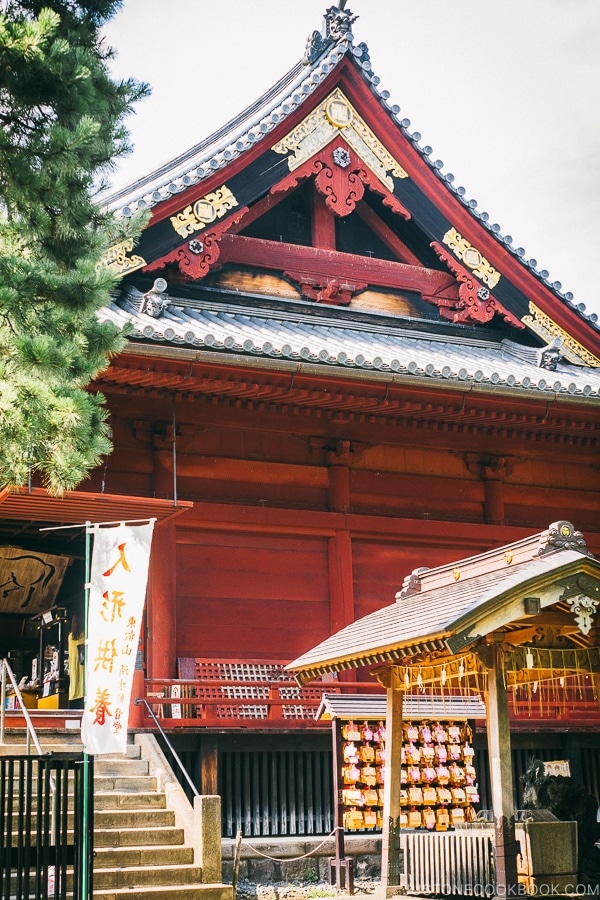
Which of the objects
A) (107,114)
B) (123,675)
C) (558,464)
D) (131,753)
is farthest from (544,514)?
(107,114)

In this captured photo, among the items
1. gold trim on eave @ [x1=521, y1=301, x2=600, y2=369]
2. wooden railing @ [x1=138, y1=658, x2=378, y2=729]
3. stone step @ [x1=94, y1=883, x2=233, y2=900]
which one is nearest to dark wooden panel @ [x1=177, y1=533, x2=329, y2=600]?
wooden railing @ [x1=138, y1=658, x2=378, y2=729]

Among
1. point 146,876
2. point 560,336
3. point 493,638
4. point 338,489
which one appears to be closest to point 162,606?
point 338,489

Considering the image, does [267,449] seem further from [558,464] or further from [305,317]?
[558,464]

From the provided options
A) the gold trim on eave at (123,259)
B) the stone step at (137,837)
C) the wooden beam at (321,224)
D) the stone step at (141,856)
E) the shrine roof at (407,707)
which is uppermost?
the wooden beam at (321,224)

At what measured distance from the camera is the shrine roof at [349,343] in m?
13.8

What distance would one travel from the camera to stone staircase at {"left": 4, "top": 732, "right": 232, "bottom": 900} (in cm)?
1048

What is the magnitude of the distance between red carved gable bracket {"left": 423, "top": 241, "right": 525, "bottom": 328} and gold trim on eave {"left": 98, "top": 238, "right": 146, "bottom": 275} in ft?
15.6

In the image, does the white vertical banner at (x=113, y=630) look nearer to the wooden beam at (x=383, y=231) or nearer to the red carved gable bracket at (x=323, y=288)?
the red carved gable bracket at (x=323, y=288)

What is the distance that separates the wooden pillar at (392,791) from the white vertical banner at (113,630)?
248 centimetres

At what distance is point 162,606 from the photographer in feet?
47.4

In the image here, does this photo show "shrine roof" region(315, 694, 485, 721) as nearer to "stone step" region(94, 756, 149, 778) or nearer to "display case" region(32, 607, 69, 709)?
"stone step" region(94, 756, 149, 778)

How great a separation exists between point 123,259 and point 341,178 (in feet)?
12.4

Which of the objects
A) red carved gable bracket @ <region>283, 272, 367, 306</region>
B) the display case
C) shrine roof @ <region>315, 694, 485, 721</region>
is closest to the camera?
shrine roof @ <region>315, 694, 485, 721</region>

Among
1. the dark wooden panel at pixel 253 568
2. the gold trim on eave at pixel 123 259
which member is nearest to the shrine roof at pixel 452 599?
the dark wooden panel at pixel 253 568
